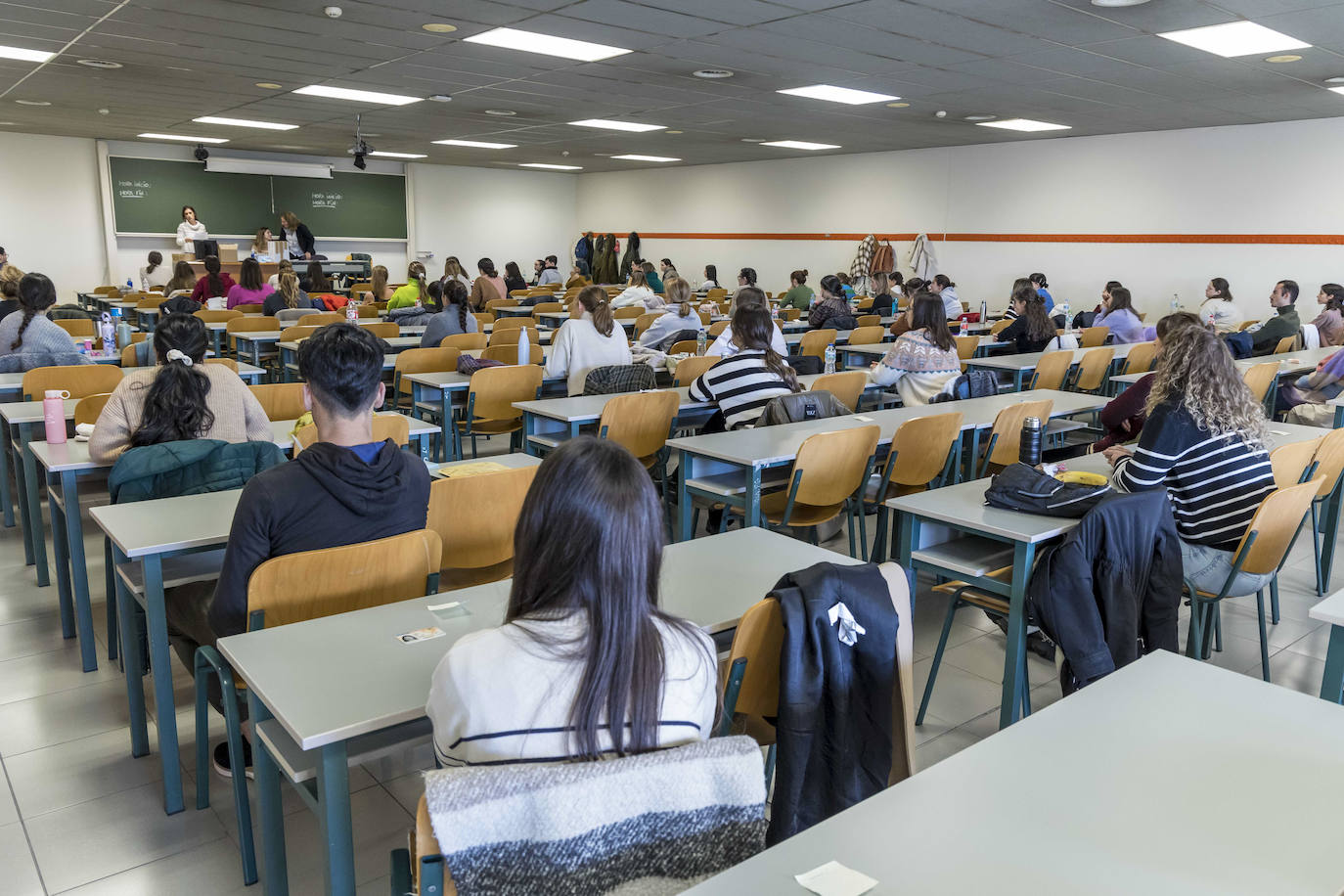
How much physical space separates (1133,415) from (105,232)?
15.8m

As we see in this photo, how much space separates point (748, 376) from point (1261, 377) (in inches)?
139

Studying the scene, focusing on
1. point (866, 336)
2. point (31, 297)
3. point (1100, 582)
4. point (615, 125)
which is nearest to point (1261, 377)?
point (866, 336)

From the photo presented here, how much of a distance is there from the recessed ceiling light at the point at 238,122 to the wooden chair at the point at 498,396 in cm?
806

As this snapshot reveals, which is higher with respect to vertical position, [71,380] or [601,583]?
[601,583]

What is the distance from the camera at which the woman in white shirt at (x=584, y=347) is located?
18.4 feet

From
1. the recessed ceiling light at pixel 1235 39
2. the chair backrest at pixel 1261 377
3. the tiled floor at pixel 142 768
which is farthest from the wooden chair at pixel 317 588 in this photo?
the recessed ceiling light at pixel 1235 39

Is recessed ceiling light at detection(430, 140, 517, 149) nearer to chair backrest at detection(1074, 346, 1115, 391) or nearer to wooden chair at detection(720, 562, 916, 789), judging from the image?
chair backrest at detection(1074, 346, 1115, 391)

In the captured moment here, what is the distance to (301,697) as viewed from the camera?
5.44ft

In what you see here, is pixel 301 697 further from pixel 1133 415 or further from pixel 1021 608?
pixel 1133 415

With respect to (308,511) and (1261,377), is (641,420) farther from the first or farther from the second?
(1261,377)

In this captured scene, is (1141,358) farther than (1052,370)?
Yes

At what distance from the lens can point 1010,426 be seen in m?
4.39

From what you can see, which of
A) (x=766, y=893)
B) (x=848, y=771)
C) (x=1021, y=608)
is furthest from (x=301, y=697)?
(x=1021, y=608)

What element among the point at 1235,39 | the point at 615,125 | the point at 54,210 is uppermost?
the point at 615,125
